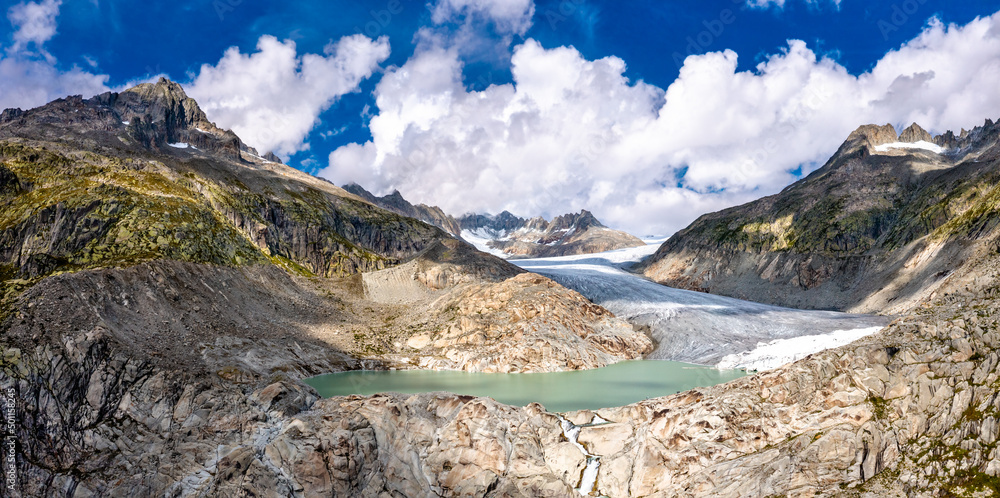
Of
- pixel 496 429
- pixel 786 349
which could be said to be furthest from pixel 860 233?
pixel 496 429

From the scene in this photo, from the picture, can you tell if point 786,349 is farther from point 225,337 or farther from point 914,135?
point 914,135

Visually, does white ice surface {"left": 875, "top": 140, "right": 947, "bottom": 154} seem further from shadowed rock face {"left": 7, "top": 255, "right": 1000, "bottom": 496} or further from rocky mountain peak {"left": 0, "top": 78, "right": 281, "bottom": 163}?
rocky mountain peak {"left": 0, "top": 78, "right": 281, "bottom": 163}

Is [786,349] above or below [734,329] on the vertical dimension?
below

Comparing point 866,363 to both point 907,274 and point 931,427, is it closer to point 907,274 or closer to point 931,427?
point 931,427

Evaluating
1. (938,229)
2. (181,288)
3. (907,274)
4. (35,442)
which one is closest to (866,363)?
(35,442)

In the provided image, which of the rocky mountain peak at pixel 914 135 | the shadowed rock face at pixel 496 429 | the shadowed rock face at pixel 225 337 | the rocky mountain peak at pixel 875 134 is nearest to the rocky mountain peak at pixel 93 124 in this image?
the shadowed rock face at pixel 225 337

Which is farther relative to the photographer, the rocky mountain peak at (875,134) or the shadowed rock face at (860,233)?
the rocky mountain peak at (875,134)

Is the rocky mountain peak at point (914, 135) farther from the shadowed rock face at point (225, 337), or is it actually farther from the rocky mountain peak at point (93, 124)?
the rocky mountain peak at point (93, 124)
